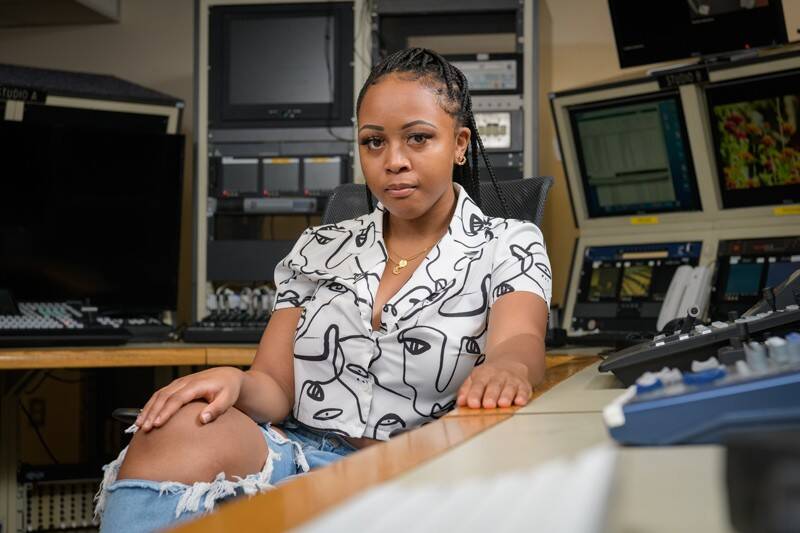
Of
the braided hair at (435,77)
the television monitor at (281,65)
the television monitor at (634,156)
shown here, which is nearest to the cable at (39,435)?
the television monitor at (281,65)

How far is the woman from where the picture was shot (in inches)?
50.3

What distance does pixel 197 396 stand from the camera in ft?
3.54

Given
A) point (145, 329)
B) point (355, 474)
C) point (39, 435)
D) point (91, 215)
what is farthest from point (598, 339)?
point (39, 435)

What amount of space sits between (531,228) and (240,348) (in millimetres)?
890

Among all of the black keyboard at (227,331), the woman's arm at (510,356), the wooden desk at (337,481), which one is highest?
the black keyboard at (227,331)

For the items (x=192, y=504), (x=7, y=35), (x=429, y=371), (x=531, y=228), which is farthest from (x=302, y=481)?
(x=7, y=35)

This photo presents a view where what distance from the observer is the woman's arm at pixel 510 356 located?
3.00 feet

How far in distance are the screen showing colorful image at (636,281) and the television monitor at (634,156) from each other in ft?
0.60

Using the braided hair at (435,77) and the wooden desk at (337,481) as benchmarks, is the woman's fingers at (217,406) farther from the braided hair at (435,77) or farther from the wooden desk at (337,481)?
the braided hair at (435,77)

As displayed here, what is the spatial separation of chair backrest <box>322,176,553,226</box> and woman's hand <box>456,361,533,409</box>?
81 cm

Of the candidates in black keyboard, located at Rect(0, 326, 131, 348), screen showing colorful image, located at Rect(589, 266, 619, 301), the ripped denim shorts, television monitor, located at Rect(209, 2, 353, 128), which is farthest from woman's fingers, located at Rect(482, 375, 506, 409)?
television monitor, located at Rect(209, 2, 353, 128)

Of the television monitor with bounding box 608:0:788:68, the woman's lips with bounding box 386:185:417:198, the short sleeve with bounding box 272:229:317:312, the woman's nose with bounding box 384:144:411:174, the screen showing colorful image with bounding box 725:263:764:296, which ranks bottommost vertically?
the short sleeve with bounding box 272:229:317:312

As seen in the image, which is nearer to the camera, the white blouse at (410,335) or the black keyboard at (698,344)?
the black keyboard at (698,344)

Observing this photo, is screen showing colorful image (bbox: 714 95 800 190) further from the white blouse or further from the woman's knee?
the woman's knee
